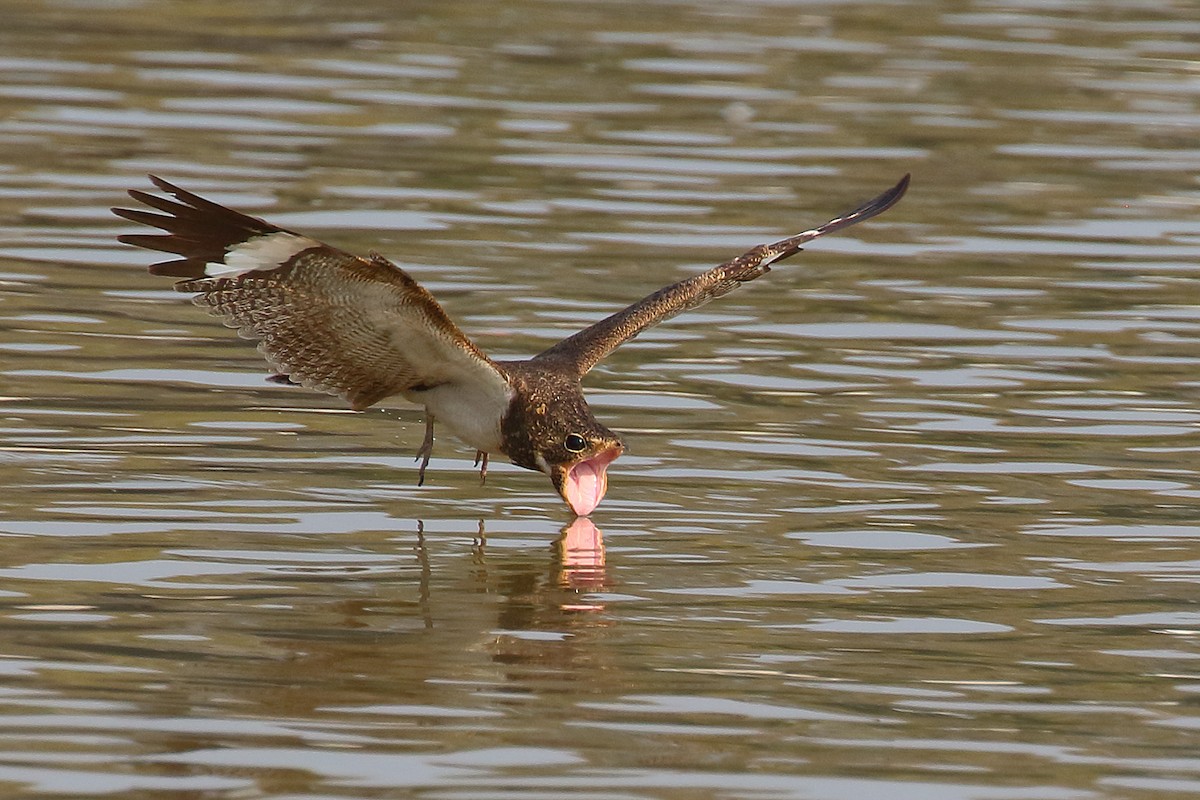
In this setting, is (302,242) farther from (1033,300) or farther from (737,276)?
(1033,300)

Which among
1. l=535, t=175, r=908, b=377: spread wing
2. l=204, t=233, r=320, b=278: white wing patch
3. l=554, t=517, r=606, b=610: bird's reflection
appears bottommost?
l=554, t=517, r=606, b=610: bird's reflection

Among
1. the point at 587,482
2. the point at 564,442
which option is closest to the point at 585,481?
the point at 587,482

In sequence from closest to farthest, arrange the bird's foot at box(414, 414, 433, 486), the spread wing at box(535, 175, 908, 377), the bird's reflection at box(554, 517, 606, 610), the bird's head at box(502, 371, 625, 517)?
the bird's reflection at box(554, 517, 606, 610)
the bird's head at box(502, 371, 625, 517)
the bird's foot at box(414, 414, 433, 486)
the spread wing at box(535, 175, 908, 377)

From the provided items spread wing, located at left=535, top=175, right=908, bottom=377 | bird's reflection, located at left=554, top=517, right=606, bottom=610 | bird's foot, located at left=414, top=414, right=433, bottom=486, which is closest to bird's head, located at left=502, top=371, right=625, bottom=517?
bird's reflection, located at left=554, top=517, right=606, bottom=610

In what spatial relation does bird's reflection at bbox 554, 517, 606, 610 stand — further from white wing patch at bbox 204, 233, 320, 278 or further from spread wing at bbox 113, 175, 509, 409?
white wing patch at bbox 204, 233, 320, 278

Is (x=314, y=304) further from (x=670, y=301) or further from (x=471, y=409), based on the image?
(x=670, y=301)

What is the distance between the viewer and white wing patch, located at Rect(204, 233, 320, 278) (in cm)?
823

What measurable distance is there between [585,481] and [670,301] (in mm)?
1298

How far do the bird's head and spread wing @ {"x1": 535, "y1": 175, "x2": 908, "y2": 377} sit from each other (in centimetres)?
41

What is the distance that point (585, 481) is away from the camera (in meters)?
9.01

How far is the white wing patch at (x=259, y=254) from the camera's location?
8234 mm

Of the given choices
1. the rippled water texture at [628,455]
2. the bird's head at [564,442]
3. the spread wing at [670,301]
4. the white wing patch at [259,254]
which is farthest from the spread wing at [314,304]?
the spread wing at [670,301]

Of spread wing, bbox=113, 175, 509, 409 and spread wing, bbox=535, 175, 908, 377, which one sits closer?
spread wing, bbox=113, 175, 509, 409

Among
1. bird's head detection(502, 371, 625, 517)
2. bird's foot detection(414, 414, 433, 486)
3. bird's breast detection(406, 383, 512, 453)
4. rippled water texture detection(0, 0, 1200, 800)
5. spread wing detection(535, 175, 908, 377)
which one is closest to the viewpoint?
rippled water texture detection(0, 0, 1200, 800)
